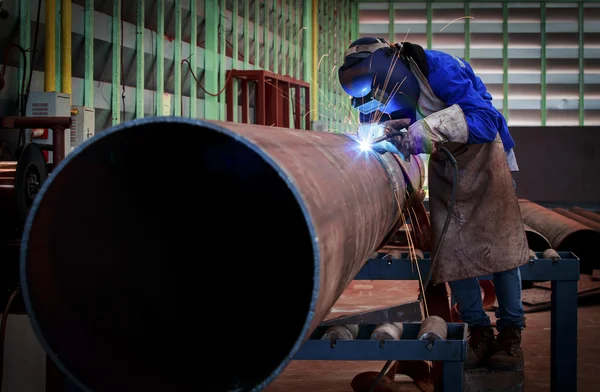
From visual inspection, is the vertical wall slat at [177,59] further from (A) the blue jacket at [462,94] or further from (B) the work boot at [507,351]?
(B) the work boot at [507,351]

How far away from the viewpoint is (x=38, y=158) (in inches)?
112

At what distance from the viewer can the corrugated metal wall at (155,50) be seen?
380 cm

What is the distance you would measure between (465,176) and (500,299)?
0.54 metres

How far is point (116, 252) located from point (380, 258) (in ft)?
5.65

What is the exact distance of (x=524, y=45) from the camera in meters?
11.5

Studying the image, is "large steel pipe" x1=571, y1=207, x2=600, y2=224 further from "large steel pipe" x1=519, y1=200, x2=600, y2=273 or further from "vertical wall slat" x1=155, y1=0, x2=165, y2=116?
"vertical wall slat" x1=155, y1=0, x2=165, y2=116

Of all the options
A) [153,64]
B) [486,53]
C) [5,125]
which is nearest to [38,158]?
[5,125]

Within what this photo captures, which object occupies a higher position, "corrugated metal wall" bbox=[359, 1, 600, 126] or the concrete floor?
"corrugated metal wall" bbox=[359, 1, 600, 126]

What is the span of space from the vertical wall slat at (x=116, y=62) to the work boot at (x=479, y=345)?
2.64m

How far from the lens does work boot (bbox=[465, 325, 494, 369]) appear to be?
2.87 m

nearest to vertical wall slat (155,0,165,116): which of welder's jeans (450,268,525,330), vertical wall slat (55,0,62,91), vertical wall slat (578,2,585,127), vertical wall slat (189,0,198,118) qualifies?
vertical wall slat (189,0,198,118)

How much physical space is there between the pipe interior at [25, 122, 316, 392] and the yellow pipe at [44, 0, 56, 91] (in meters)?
2.22

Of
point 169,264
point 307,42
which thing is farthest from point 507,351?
point 307,42

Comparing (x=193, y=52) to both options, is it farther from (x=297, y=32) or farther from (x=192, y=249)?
(x=192, y=249)
